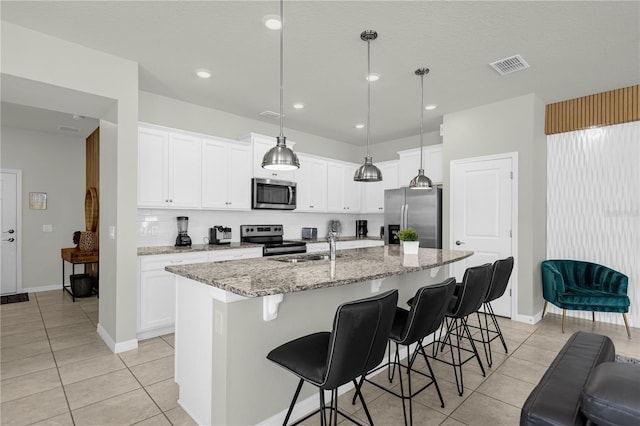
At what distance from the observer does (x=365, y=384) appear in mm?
2627

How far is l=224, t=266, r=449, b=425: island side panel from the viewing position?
1872 mm

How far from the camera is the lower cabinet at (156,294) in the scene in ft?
11.5

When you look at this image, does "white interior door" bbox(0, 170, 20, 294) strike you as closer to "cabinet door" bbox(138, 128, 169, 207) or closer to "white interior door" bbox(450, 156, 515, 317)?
"cabinet door" bbox(138, 128, 169, 207)

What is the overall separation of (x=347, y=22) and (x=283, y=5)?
533 mm

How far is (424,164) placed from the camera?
550 centimetres

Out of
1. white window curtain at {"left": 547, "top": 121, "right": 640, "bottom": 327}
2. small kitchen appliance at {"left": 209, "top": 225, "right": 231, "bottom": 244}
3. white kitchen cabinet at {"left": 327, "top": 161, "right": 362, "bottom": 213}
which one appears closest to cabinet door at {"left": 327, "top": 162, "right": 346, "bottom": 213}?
white kitchen cabinet at {"left": 327, "top": 161, "right": 362, "bottom": 213}

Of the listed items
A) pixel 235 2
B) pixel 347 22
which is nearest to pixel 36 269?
pixel 235 2

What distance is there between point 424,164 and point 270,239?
286 cm

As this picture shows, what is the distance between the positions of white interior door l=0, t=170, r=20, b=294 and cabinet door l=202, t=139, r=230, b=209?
3.83 meters

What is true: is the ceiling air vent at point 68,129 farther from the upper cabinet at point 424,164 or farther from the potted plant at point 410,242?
the potted plant at point 410,242

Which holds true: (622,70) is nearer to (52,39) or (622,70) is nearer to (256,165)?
(256,165)

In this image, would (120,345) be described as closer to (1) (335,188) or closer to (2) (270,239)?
(2) (270,239)

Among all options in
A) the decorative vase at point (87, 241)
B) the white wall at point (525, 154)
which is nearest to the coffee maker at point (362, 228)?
the white wall at point (525, 154)

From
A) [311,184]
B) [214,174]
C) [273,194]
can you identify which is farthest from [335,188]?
[214,174]
